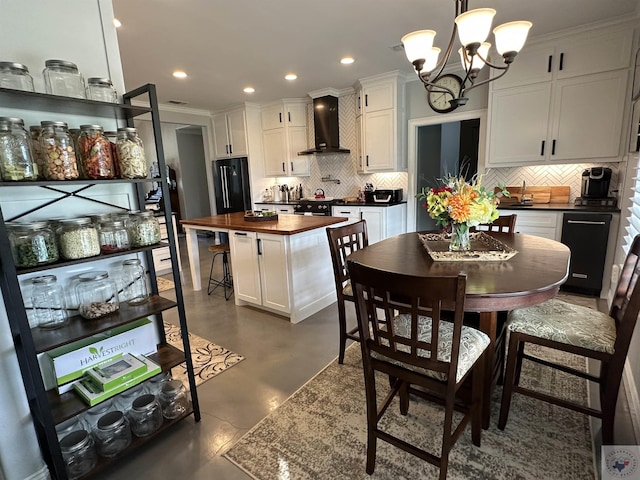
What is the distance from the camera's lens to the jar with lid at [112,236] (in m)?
1.49

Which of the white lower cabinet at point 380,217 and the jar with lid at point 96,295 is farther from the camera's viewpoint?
the white lower cabinet at point 380,217

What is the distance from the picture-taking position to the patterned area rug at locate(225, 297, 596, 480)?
1482 mm

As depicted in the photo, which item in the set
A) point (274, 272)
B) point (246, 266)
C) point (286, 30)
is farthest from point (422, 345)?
point (286, 30)

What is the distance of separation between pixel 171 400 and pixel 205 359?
2.25 feet

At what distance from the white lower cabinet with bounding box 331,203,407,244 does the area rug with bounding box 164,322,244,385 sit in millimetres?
2626

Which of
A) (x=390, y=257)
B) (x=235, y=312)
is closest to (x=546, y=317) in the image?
(x=390, y=257)

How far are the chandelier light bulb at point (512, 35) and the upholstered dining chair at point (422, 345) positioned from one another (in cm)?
150

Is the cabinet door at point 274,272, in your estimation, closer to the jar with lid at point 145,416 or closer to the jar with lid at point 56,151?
the jar with lid at point 145,416

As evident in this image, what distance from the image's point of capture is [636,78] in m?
2.95

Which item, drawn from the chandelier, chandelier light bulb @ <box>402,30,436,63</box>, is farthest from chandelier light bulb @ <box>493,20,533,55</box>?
chandelier light bulb @ <box>402,30,436,63</box>

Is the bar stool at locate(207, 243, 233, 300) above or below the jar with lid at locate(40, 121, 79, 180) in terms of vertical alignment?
below

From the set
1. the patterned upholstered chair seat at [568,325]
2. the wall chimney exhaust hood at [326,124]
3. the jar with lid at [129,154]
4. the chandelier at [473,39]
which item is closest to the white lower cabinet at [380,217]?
the wall chimney exhaust hood at [326,124]

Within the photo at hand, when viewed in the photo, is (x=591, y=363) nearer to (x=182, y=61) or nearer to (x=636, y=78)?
(x=636, y=78)

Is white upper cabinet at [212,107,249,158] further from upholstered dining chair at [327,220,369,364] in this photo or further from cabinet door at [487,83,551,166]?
upholstered dining chair at [327,220,369,364]
